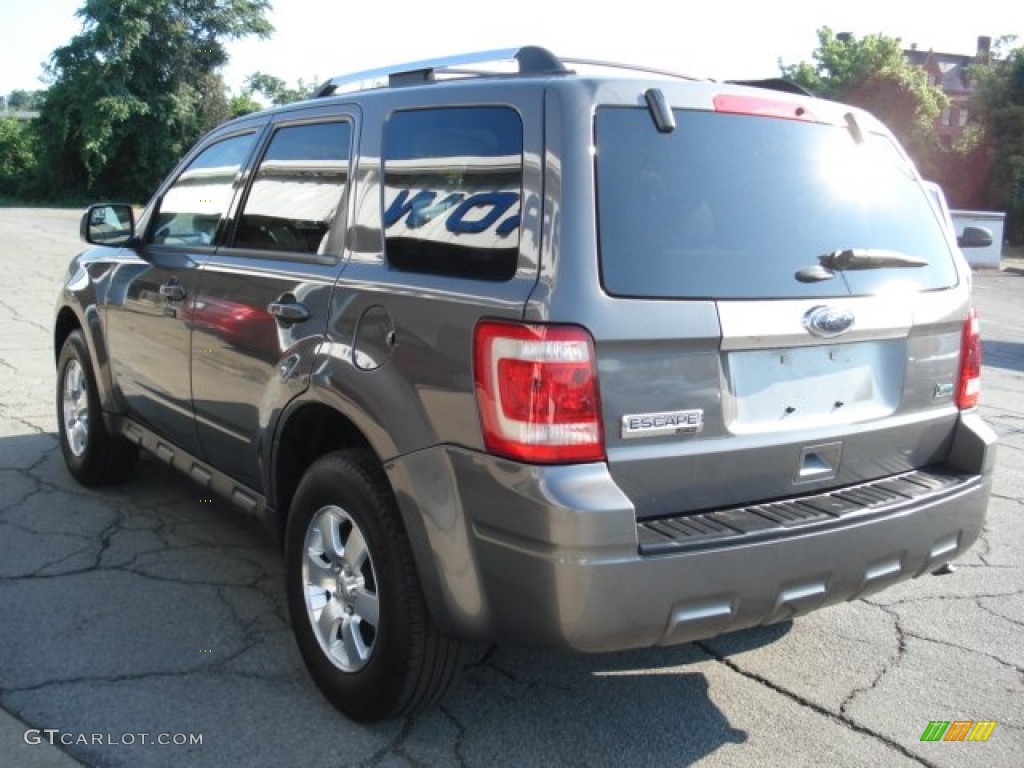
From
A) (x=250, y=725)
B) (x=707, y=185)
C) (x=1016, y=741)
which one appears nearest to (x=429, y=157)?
(x=707, y=185)

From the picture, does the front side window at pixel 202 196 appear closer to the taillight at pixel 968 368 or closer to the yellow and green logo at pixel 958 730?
the taillight at pixel 968 368

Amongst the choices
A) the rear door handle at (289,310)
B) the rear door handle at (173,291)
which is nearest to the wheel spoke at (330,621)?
the rear door handle at (289,310)

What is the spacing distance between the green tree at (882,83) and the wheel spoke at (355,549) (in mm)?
45904

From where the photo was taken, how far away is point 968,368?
3.29 meters

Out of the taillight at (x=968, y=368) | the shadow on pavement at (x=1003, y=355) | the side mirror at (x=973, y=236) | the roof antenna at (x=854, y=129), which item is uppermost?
the roof antenna at (x=854, y=129)

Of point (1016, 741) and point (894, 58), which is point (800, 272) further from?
point (894, 58)

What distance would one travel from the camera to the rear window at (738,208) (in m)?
2.59

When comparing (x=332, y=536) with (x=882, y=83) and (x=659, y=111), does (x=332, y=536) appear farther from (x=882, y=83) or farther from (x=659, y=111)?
(x=882, y=83)

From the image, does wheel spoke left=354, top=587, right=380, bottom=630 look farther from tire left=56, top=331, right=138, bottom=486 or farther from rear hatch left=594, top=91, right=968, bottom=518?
tire left=56, top=331, right=138, bottom=486

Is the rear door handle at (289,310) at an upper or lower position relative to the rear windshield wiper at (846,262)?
lower

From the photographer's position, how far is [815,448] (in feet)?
9.30

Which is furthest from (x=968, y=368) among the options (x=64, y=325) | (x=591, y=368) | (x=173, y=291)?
(x=64, y=325)

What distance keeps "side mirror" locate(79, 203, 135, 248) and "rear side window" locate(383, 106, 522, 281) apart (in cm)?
217

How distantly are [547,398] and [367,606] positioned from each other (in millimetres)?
958
